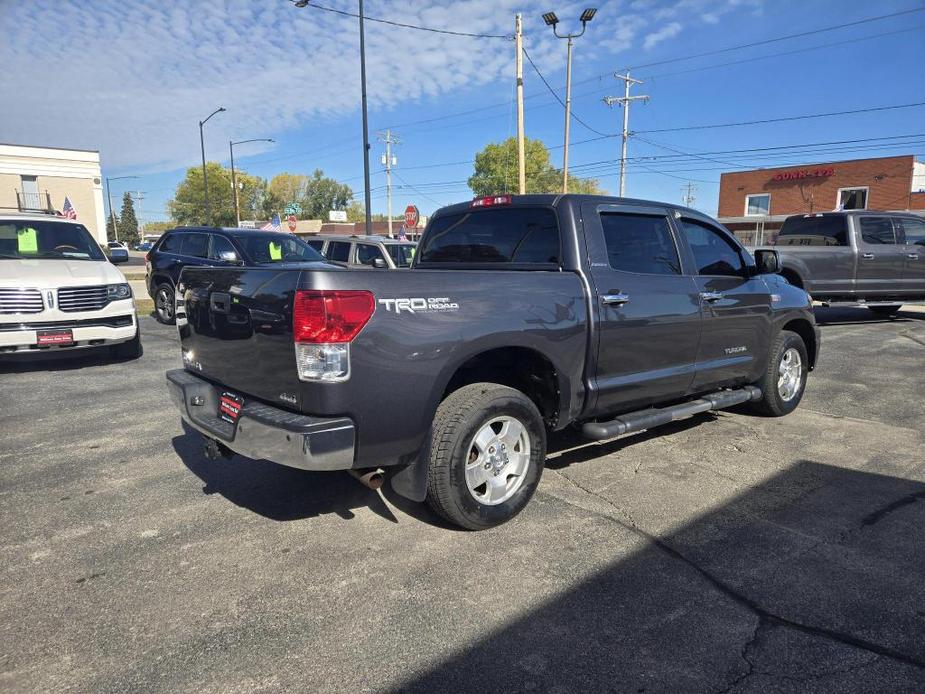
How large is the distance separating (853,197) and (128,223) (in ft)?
358

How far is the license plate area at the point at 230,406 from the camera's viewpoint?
326 cm

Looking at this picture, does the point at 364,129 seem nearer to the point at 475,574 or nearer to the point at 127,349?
the point at 127,349

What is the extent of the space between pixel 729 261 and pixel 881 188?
4009cm

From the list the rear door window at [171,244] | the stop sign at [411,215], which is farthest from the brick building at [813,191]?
the rear door window at [171,244]

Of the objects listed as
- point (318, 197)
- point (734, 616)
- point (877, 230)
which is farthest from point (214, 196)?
point (734, 616)

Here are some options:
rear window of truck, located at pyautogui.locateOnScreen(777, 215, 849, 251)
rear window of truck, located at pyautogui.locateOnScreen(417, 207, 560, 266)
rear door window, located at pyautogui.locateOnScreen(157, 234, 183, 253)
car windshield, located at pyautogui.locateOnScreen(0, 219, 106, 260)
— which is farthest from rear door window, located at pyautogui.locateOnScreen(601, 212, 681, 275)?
rear door window, located at pyautogui.locateOnScreen(157, 234, 183, 253)

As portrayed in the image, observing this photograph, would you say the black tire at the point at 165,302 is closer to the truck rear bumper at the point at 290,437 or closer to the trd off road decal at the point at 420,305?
the truck rear bumper at the point at 290,437

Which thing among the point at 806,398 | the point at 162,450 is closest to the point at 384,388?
the point at 162,450

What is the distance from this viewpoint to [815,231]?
12.1 metres

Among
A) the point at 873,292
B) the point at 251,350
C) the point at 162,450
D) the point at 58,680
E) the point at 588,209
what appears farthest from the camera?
the point at 873,292

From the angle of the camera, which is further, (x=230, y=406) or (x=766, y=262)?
(x=766, y=262)

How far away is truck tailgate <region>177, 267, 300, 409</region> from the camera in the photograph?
9.70 feet

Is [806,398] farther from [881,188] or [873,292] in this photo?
[881,188]

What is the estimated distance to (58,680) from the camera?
7.52 feet
